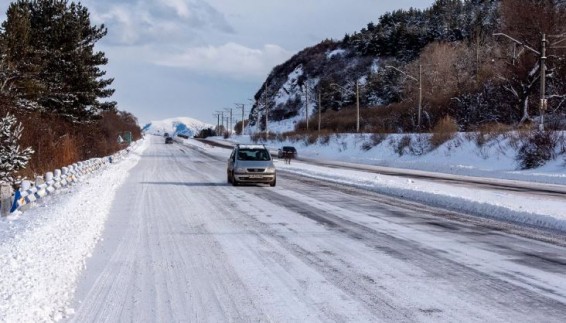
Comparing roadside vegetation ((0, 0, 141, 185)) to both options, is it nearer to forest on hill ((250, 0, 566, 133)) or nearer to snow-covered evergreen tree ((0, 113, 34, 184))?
snow-covered evergreen tree ((0, 113, 34, 184))

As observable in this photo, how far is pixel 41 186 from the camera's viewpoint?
15.2m

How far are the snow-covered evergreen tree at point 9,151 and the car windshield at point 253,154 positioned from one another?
26.3 ft

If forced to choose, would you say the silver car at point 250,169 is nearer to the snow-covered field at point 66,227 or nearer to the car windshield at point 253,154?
the car windshield at point 253,154

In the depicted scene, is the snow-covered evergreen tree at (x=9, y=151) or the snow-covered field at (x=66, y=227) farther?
A: the snow-covered evergreen tree at (x=9, y=151)

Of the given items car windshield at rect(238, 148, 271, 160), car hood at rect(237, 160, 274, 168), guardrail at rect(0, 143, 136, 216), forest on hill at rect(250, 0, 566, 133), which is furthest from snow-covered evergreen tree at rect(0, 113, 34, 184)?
forest on hill at rect(250, 0, 566, 133)

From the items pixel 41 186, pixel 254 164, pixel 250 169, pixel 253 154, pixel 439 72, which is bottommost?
pixel 41 186

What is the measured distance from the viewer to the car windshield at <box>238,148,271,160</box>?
2328cm

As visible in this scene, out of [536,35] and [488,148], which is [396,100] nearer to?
[536,35]

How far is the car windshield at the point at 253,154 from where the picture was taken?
23281 mm

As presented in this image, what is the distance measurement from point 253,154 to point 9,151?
9.12 m

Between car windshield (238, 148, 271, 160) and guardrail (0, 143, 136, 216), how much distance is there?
21.6 ft

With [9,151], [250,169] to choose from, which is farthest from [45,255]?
[250,169]

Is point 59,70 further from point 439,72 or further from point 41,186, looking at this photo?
point 439,72

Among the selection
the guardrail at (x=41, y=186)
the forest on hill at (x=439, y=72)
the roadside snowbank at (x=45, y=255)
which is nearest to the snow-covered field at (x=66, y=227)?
the roadside snowbank at (x=45, y=255)
